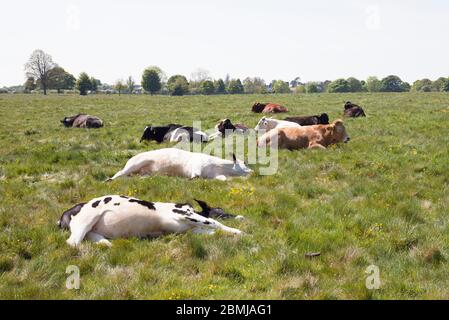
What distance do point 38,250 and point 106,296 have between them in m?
1.86

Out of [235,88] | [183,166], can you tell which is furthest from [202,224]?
[235,88]

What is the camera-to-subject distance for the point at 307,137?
14.3 metres

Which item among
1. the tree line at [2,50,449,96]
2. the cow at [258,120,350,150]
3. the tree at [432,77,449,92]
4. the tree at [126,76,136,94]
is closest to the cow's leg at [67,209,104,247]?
the cow at [258,120,350,150]

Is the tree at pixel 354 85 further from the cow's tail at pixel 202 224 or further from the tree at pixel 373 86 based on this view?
the cow's tail at pixel 202 224

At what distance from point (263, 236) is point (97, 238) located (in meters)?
2.51

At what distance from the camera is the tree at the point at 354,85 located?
111838 millimetres

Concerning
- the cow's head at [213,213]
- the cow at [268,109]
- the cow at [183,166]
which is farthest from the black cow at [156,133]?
the cow at [268,109]

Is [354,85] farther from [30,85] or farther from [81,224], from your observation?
[81,224]

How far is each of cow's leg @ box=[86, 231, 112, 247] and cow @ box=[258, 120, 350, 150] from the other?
871 cm

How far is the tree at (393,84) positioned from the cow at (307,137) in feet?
362

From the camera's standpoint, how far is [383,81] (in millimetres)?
117875

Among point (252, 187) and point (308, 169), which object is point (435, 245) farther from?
point (308, 169)

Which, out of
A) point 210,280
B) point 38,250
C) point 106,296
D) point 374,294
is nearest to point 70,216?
point 38,250

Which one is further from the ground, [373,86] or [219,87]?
[219,87]
